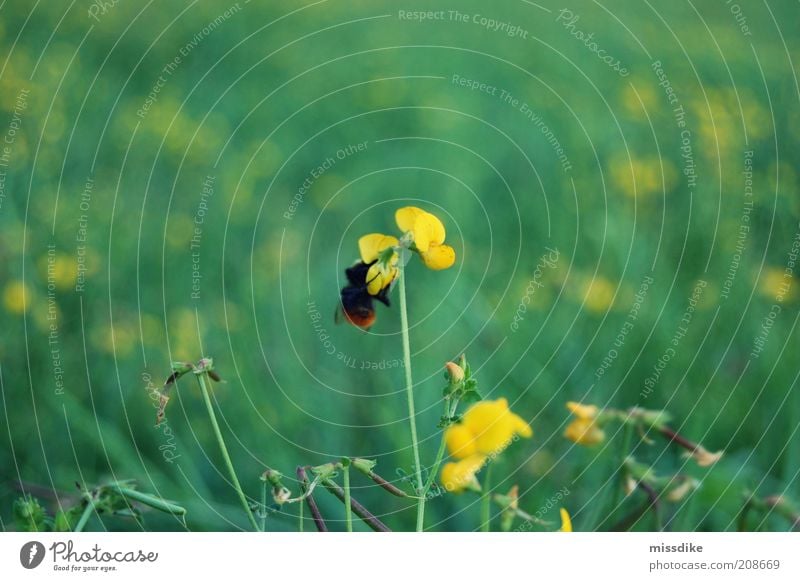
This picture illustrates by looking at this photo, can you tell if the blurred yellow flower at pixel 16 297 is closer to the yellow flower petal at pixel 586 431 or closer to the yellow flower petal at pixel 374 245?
the yellow flower petal at pixel 374 245

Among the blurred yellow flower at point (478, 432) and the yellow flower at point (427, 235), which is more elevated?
the yellow flower at point (427, 235)

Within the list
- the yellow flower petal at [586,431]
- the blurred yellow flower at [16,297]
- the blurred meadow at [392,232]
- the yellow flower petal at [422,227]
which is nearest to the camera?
the yellow flower petal at [422,227]

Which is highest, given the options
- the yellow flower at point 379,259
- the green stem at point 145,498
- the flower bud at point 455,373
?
the yellow flower at point 379,259

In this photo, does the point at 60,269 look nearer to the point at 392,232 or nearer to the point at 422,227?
the point at 392,232

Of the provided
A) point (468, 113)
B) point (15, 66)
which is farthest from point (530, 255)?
point (15, 66)

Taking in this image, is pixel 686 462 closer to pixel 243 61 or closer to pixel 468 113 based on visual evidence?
pixel 468 113
